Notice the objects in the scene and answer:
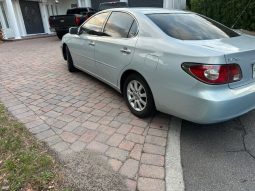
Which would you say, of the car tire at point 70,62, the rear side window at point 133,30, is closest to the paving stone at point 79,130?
the rear side window at point 133,30

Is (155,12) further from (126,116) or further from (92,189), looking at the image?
(92,189)

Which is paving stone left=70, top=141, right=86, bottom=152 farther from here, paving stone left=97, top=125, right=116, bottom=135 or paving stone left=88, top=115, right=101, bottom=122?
paving stone left=88, top=115, right=101, bottom=122

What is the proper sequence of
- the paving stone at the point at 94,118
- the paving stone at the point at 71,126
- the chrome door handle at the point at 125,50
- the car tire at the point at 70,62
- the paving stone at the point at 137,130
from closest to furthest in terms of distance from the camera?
the paving stone at the point at 137,130 < the paving stone at the point at 71,126 < the chrome door handle at the point at 125,50 < the paving stone at the point at 94,118 < the car tire at the point at 70,62

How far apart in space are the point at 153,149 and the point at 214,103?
3.05ft

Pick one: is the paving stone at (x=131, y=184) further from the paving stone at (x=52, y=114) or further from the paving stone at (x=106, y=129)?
the paving stone at (x=52, y=114)

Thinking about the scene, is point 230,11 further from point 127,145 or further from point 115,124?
point 127,145

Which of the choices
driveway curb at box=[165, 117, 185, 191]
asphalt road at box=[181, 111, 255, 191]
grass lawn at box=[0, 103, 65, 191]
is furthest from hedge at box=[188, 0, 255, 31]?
grass lawn at box=[0, 103, 65, 191]

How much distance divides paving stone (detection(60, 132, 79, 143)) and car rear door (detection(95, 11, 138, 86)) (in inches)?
48.8

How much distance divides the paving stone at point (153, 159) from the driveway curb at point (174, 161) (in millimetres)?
Result: 68

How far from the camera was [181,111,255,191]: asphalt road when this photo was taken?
247cm

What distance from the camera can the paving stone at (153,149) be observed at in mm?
2955

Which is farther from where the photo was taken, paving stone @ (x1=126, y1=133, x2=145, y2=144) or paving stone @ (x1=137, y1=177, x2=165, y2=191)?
paving stone @ (x1=126, y1=133, x2=145, y2=144)

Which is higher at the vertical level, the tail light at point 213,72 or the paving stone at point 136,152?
the tail light at point 213,72

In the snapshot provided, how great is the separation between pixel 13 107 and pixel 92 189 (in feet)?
8.59
